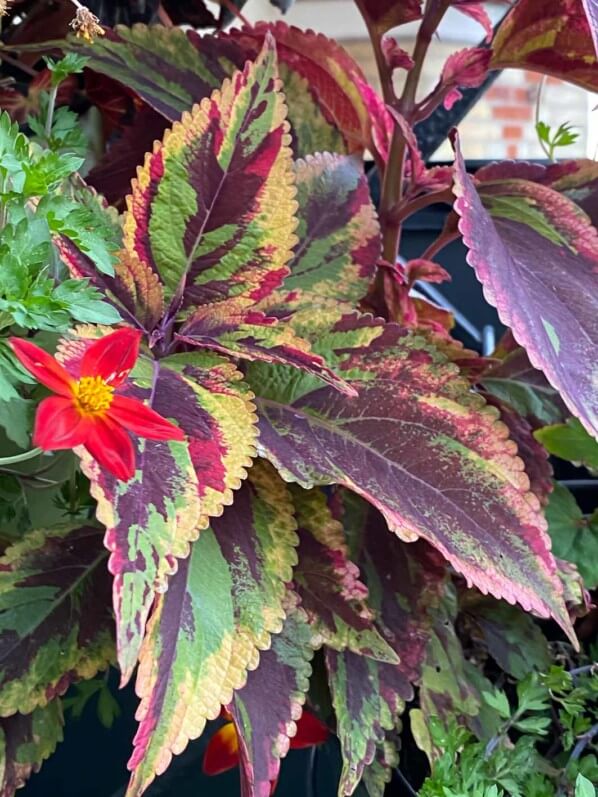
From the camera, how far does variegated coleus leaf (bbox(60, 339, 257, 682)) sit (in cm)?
25

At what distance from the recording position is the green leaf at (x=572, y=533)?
0.53m

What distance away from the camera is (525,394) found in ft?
1.80

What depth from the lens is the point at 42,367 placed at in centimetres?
25

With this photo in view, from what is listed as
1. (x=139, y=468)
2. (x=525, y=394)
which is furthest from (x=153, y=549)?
(x=525, y=394)

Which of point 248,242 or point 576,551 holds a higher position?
point 248,242

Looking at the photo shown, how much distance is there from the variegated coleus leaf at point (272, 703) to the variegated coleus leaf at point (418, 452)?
0.25 feet

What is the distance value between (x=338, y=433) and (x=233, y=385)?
0.06 m

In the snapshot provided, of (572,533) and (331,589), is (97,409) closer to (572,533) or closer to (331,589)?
(331,589)

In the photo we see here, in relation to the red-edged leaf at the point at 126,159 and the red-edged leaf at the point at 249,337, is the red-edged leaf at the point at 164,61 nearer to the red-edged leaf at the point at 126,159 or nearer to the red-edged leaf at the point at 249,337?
the red-edged leaf at the point at 126,159

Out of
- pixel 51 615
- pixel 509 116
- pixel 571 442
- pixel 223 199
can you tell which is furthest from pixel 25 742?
pixel 509 116

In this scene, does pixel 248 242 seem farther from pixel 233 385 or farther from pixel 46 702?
pixel 46 702

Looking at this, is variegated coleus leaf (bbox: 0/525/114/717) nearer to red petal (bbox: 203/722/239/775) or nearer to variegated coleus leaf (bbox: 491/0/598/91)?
red petal (bbox: 203/722/239/775)

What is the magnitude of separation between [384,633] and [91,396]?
9.0 inches

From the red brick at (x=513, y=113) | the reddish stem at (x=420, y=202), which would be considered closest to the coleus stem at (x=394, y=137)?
the reddish stem at (x=420, y=202)
